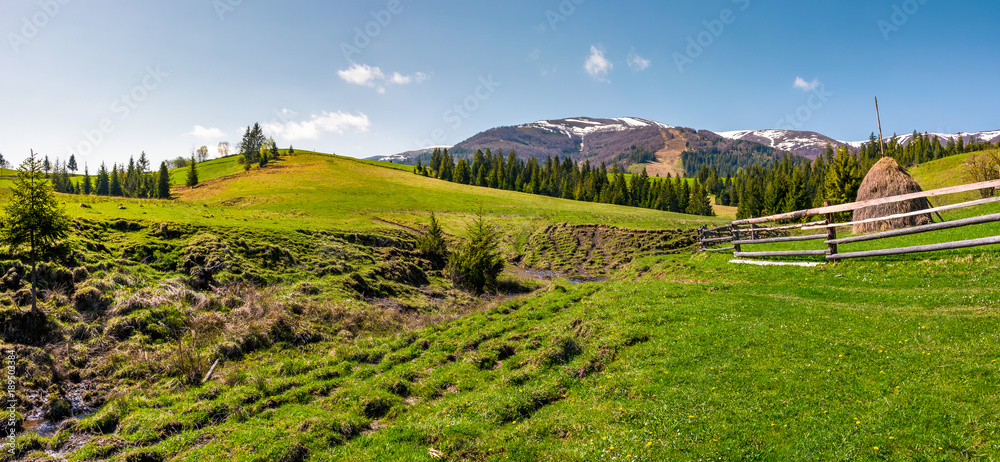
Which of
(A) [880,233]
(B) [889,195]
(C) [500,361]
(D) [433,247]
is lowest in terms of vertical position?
(C) [500,361]

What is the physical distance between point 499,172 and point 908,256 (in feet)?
394

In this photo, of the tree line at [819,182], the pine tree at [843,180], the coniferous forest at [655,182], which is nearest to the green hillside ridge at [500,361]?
the tree line at [819,182]

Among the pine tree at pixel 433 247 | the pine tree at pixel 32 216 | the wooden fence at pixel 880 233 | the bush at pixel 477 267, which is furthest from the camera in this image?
the pine tree at pixel 433 247

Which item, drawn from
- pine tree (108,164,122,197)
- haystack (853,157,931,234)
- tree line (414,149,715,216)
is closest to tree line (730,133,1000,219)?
haystack (853,157,931,234)

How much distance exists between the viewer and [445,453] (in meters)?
8.95

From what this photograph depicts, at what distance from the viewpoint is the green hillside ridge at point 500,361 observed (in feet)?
25.4

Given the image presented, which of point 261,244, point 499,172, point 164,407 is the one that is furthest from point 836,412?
point 499,172

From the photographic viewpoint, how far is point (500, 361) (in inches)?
583

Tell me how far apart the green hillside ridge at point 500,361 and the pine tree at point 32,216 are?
1.52m

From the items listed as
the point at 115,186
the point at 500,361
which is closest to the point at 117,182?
the point at 115,186

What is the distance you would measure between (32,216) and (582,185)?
121005 mm

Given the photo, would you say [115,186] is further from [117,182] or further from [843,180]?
[843,180]

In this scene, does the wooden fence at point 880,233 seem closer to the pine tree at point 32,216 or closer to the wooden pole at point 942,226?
the wooden pole at point 942,226

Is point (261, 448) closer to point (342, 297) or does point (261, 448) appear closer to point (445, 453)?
point (445, 453)
